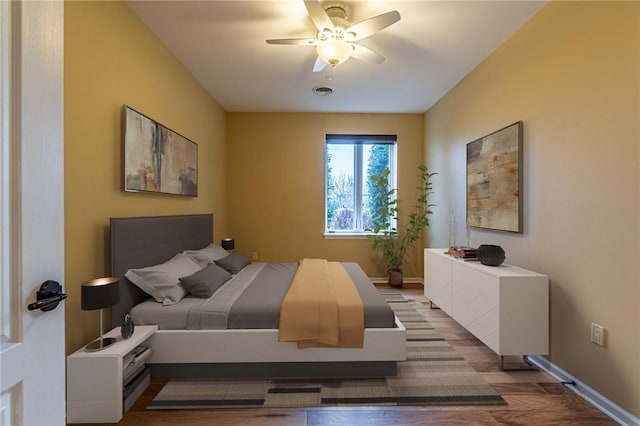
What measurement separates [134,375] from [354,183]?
3903mm

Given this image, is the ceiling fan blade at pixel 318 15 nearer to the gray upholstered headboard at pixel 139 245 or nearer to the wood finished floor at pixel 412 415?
the gray upholstered headboard at pixel 139 245

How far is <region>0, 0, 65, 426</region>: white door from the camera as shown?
0.66m

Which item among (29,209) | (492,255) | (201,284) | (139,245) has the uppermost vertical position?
(29,209)

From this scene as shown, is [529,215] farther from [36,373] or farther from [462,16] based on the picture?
[36,373]

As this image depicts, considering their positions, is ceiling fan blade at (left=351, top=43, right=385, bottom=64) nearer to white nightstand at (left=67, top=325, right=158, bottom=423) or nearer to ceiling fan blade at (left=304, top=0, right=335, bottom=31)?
ceiling fan blade at (left=304, top=0, right=335, bottom=31)

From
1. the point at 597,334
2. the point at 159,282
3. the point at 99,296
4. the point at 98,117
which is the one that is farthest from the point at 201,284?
the point at 597,334

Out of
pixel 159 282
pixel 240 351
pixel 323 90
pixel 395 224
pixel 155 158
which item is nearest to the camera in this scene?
pixel 240 351

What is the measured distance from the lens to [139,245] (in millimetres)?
2268

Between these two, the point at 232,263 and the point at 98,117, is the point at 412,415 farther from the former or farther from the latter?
the point at 98,117

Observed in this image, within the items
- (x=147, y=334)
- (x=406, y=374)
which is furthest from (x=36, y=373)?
(x=406, y=374)

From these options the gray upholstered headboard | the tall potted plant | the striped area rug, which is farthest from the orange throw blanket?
the tall potted plant

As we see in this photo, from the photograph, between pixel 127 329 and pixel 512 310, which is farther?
pixel 512 310

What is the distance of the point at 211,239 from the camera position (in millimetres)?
3916

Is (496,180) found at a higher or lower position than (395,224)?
higher
